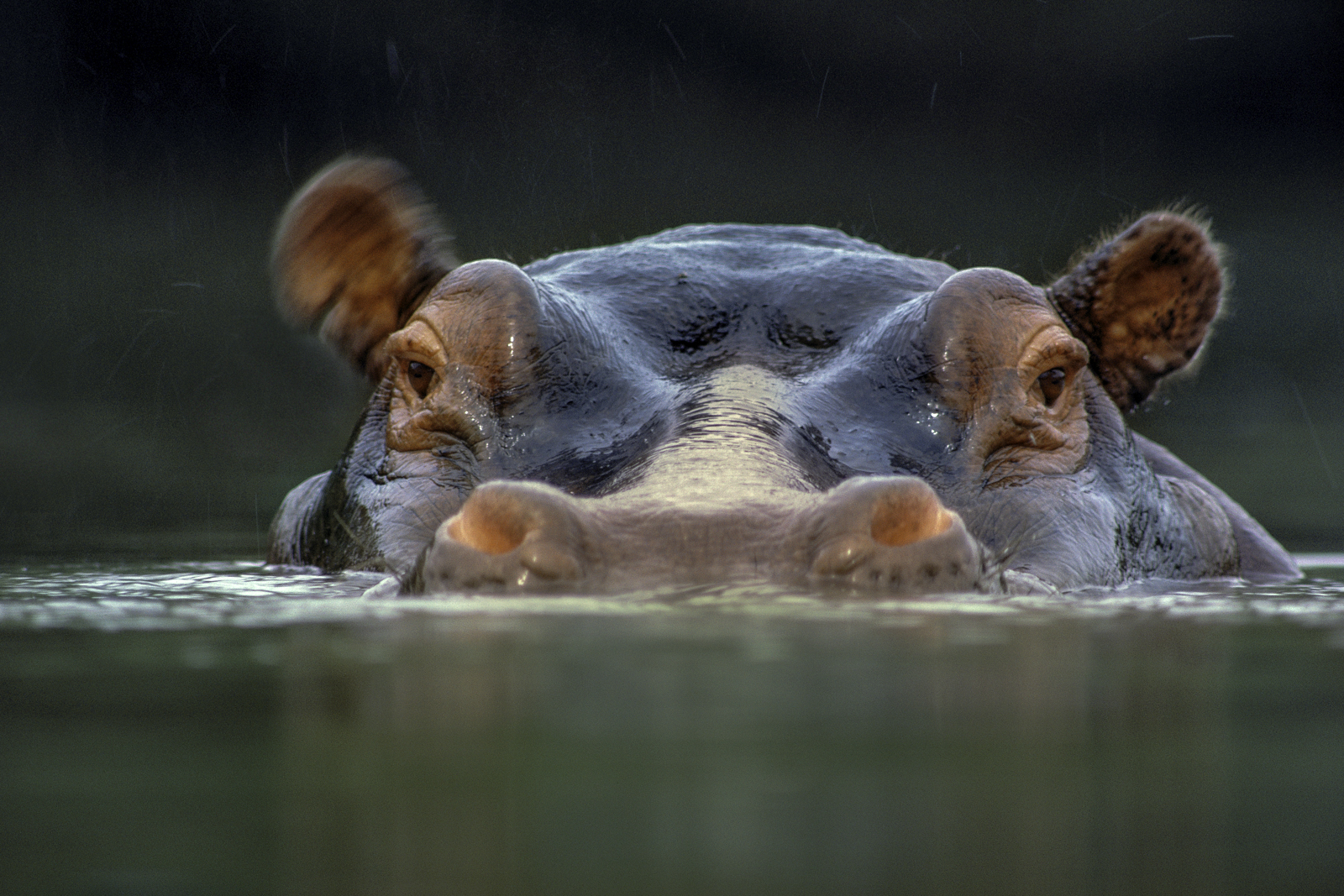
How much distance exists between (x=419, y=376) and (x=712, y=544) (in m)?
1.58

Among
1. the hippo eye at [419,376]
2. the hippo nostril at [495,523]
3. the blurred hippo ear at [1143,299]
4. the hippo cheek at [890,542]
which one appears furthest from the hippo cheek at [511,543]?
the blurred hippo ear at [1143,299]

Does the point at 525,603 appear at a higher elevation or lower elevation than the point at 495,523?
lower

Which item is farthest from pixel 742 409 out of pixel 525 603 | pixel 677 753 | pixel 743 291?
pixel 677 753

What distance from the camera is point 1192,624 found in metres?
2.69

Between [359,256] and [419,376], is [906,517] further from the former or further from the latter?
[359,256]

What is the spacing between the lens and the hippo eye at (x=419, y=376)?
4.04 meters

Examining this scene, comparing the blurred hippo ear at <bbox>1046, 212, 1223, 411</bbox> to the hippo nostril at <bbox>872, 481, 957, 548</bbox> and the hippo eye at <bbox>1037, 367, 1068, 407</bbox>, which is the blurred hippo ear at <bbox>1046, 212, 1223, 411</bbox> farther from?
the hippo nostril at <bbox>872, 481, 957, 548</bbox>

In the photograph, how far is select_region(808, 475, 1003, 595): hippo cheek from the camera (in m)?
2.61

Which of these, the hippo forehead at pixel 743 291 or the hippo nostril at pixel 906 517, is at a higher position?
the hippo forehead at pixel 743 291

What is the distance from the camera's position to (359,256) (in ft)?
15.8

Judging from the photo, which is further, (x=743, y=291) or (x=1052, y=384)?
(x=743, y=291)

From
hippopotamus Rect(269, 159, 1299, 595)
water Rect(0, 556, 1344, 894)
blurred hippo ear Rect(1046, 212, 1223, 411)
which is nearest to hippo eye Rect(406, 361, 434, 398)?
hippopotamus Rect(269, 159, 1299, 595)

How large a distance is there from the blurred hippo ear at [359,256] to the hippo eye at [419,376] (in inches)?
27.9

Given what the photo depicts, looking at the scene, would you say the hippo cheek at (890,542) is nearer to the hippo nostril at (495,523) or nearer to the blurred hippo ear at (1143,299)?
the hippo nostril at (495,523)
